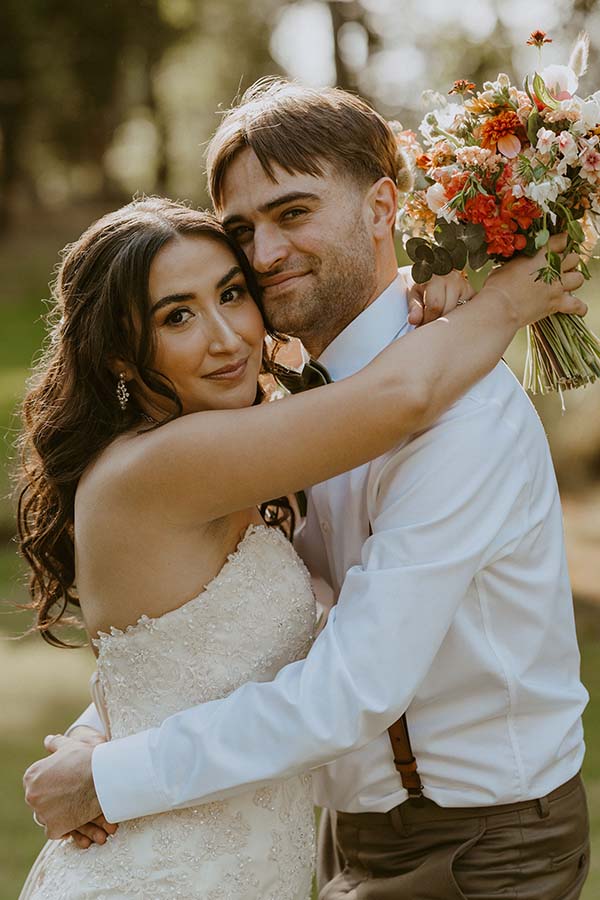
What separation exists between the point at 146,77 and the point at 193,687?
2405 centimetres

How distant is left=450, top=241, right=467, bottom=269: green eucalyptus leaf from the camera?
9.23 feet

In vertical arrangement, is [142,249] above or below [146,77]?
above

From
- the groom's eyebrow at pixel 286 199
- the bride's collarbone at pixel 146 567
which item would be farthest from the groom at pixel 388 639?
the bride's collarbone at pixel 146 567

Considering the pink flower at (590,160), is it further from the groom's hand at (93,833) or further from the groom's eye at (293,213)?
the groom's hand at (93,833)

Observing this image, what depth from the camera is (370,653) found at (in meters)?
2.45

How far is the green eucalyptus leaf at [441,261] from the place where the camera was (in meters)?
2.83

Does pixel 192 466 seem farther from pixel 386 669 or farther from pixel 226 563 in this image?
pixel 386 669

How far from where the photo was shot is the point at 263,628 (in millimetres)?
2807

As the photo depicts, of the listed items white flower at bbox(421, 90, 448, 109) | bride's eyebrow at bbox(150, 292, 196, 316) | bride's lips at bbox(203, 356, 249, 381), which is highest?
white flower at bbox(421, 90, 448, 109)

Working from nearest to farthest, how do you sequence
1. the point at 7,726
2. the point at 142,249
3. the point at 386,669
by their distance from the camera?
the point at 386,669, the point at 142,249, the point at 7,726

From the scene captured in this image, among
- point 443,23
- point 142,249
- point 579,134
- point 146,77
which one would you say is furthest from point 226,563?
point 146,77

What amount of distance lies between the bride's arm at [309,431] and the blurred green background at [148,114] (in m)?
1.01

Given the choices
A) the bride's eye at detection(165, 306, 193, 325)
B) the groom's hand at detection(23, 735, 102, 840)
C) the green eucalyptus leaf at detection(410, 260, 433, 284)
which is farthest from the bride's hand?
the groom's hand at detection(23, 735, 102, 840)

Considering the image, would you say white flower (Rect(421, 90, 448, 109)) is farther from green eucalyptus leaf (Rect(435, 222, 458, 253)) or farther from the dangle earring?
the dangle earring
